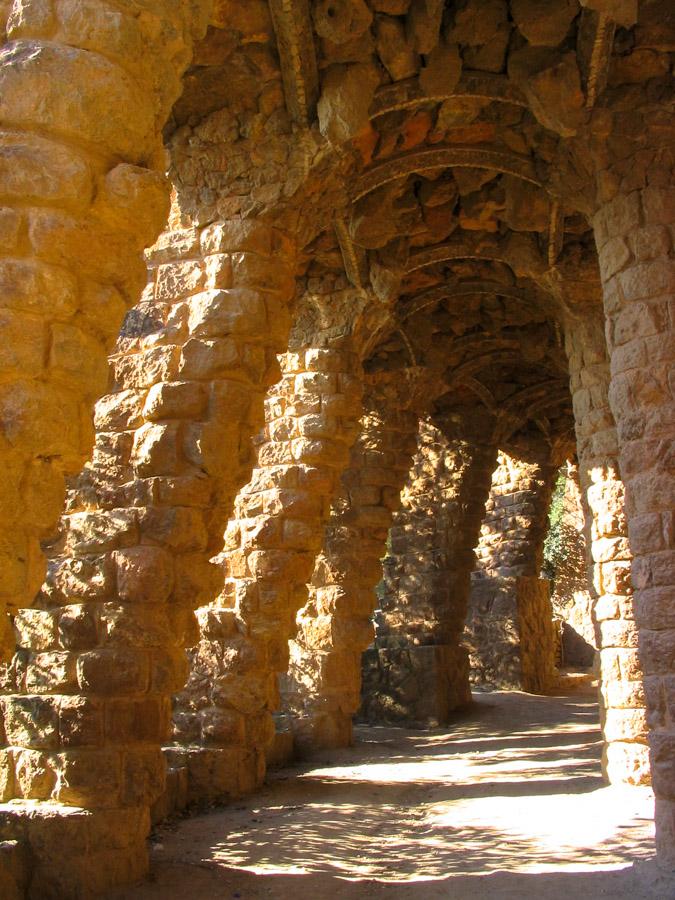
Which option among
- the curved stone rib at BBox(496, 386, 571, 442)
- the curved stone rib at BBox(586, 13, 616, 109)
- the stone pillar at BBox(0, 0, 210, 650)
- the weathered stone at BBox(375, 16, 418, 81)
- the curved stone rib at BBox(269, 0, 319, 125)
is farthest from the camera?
the curved stone rib at BBox(496, 386, 571, 442)

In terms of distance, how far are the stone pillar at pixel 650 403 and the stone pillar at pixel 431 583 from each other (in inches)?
295

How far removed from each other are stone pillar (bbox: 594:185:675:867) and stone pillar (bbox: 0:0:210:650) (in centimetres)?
296

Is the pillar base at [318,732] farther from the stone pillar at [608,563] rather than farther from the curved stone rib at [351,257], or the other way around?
the curved stone rib at [351,257]

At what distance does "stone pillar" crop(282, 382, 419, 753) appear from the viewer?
32.5ft

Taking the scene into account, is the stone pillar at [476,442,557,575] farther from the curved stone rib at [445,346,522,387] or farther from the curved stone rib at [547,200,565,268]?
the curved stone rib at [547,200,565,268]

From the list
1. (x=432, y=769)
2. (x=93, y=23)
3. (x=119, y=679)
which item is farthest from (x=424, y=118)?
(x=432, y=769)

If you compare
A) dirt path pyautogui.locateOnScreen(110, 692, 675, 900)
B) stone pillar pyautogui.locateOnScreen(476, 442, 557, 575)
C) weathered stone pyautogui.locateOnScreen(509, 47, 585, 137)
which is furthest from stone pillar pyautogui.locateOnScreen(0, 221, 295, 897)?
stone pillar pyautogui.locateOnScreen(476, 442, 557, 575)

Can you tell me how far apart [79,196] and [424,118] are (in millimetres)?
4402

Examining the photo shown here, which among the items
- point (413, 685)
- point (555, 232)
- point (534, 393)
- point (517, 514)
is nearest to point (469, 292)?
point (555, 232)

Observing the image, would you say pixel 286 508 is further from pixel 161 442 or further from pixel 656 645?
pixel 656 645

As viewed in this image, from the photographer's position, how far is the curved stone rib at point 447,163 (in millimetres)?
A: 7145

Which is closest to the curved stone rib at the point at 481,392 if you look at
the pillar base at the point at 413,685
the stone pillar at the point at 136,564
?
the pillar base at the point at 413,685

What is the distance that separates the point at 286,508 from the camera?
332 inches

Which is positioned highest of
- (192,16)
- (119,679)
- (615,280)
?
(192,16)
